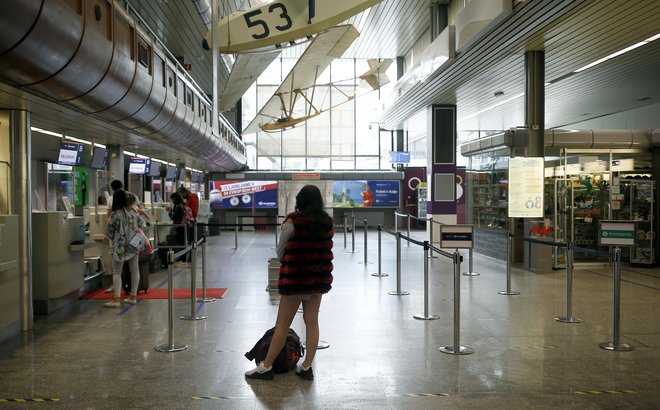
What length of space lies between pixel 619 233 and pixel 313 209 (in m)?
4.63

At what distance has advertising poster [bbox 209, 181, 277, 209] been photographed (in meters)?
26.4

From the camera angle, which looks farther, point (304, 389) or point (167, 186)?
point (167, 186)

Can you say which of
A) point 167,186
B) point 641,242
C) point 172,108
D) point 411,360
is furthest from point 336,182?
point 411,360

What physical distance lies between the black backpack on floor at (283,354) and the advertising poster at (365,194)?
2149 cm

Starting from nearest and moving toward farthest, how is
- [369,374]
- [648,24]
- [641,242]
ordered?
[369,374] < [648,24] < [641,242]

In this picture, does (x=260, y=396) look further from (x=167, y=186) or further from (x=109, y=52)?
(x=167, y=186)

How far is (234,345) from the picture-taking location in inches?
233

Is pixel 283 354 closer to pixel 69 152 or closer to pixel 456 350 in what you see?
pixel 456 350

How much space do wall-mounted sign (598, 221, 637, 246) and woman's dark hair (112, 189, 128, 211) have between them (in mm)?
6299

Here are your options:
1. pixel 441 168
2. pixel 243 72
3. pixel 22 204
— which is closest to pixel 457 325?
pixel 22 204

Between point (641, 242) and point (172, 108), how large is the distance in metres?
10.0

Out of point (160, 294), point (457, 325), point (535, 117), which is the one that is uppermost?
point (535, 117)

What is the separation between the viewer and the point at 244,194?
26500 mm

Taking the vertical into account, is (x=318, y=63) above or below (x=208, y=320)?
above
